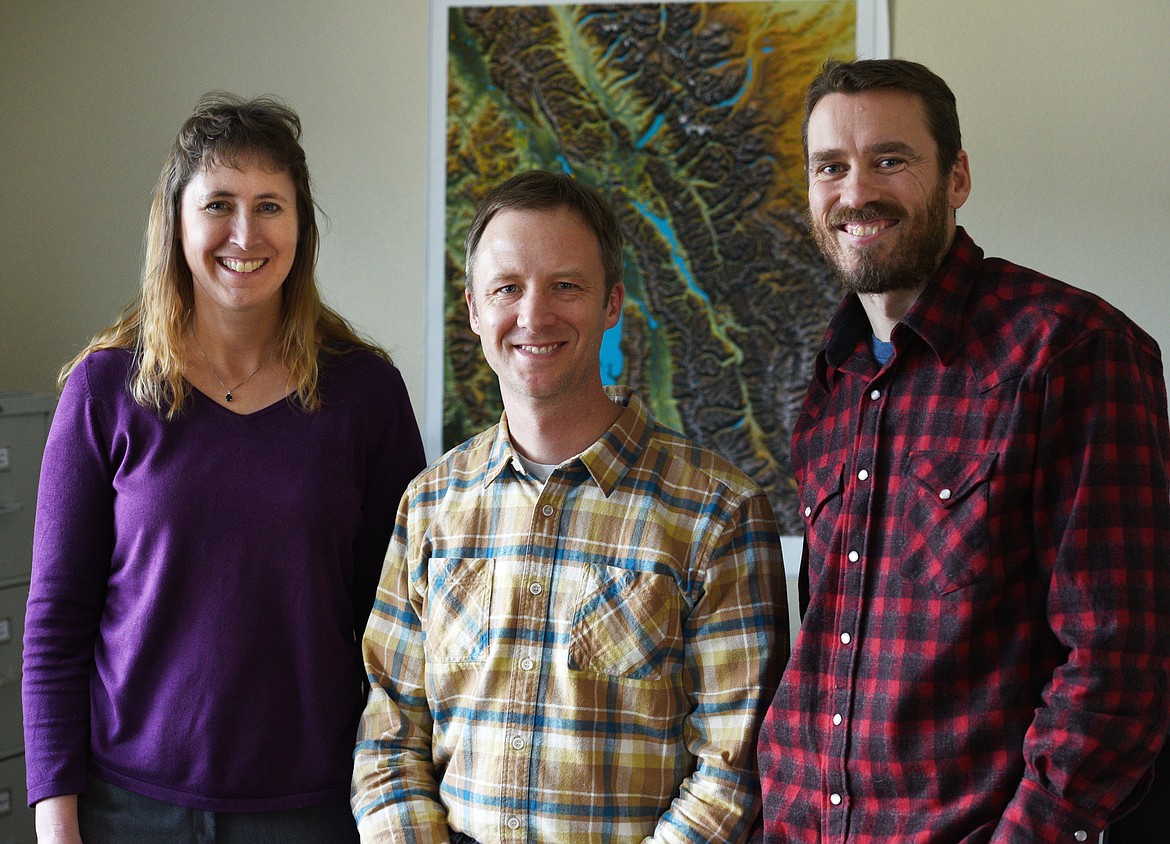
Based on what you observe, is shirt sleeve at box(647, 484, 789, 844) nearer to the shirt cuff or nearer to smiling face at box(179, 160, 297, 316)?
the shirt cuff

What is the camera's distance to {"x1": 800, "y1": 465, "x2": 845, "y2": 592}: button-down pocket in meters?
1.40

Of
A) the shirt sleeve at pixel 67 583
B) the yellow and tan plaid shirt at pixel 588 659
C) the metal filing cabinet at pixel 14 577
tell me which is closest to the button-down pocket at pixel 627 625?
the yellow and tan plaid shirt at pixel 588 659

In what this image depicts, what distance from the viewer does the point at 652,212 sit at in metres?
2.94

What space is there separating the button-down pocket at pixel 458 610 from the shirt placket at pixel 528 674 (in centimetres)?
6

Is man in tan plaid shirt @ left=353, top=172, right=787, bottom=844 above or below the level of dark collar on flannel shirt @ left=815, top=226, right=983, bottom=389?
below

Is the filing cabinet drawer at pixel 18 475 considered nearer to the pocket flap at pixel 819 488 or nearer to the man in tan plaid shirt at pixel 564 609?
the man in tan plaid shirt at pixel 564 609

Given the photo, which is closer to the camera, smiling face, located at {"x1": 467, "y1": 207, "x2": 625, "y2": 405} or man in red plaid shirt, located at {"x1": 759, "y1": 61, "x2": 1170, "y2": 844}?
man in red plaid shirt, located at {"x1": 759, "y1": 61, "x2": 1170, "y2": 844}

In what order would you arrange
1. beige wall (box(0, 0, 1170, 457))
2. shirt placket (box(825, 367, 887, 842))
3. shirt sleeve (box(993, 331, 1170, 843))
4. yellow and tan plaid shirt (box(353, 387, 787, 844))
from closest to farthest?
shirt sleeve (box(993, 331, 1170, 843)) → shirt placket (box(825, 367, 887, 842)) → yellow and tan plaid shirt (box(353, 387, 787, 844)) → beige wall (box(0, 0, 1170, 457))

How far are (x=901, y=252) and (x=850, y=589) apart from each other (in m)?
0.41

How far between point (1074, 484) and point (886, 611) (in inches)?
10.1

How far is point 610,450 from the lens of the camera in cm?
153

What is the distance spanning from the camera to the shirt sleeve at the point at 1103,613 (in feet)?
3.80

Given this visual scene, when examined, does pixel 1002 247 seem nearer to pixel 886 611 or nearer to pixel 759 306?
pixel 759 306

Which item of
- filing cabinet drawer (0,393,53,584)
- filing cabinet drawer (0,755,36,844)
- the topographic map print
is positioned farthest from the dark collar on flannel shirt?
filing cabinet drawer (0,755,36,844)
